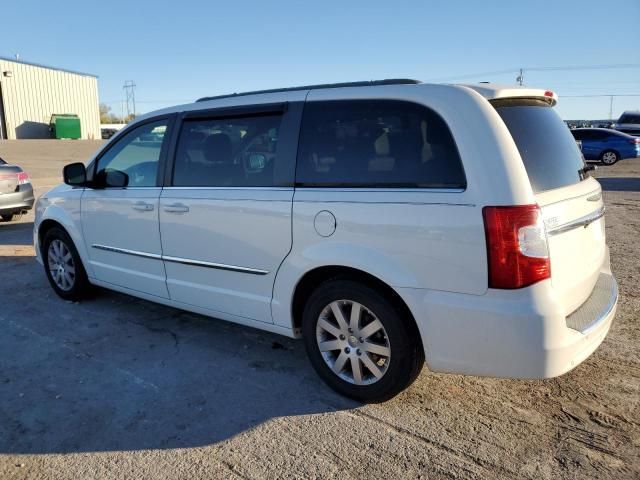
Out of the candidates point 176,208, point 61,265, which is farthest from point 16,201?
point 176,208

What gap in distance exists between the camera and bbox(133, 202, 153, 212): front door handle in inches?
164

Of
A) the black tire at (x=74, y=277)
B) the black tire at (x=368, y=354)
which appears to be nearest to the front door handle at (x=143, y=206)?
the black tire at (x=74, y=277)

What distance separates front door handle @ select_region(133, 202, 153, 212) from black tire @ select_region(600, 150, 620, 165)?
903 inches

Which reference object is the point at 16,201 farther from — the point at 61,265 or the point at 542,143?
the point at 542,143

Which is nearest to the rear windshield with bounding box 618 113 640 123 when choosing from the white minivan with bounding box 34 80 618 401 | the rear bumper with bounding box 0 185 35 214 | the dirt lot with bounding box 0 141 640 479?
the dirt lot with bounding box 0 141 640 479

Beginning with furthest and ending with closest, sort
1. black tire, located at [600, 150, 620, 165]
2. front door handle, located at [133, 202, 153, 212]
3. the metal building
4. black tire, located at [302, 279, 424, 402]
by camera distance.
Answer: the metal building, black tire, located at [600, 150, 620, 165], front door handle, located at [133, 202, 153, 212], black tire, located at [302, 279, 424, 402]

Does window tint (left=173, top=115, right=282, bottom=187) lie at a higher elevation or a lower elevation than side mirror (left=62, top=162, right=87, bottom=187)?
higher

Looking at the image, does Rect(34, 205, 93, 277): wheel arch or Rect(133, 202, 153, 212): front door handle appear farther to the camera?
Rect(34, 205, 93, 277): wheel arch

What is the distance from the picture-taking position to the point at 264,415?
312 centimetres

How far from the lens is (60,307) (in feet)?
16.7

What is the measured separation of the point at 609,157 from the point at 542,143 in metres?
22.5

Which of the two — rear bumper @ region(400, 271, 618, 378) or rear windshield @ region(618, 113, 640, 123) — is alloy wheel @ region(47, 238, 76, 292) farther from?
rear windshield @ region(618, 113, 640, 123)

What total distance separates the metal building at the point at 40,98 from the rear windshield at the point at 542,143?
175ft

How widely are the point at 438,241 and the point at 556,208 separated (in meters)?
0.64
